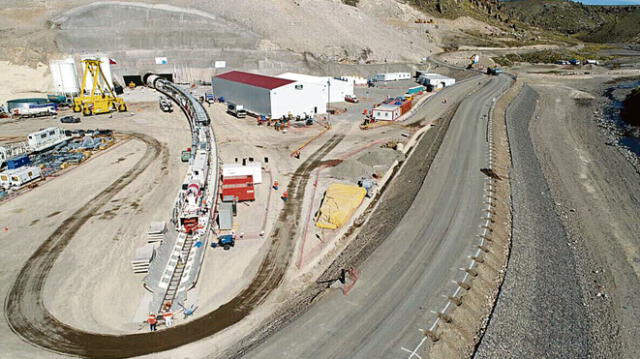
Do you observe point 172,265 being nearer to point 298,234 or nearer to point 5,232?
point 298,234

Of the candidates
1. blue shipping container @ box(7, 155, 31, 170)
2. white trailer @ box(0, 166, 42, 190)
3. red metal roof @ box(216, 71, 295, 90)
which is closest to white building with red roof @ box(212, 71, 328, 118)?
red metal roof @ box(216, 71, 295, 90)

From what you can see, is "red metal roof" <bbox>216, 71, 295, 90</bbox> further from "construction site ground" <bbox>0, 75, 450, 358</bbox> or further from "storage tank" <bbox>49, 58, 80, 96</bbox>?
"storage tank" <bbox>49, 58, 80, 96</bbox>

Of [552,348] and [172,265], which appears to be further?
[172,265]

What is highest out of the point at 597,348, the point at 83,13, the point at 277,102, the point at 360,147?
the point at 83,13

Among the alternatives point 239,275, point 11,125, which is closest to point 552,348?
point 239,275

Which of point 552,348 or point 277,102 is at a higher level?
point 277,102

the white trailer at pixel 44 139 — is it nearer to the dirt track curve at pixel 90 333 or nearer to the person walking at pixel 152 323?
the dirt track curve at pixel 90 333

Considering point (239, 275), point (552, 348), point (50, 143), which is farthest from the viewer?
point (50, 143)
